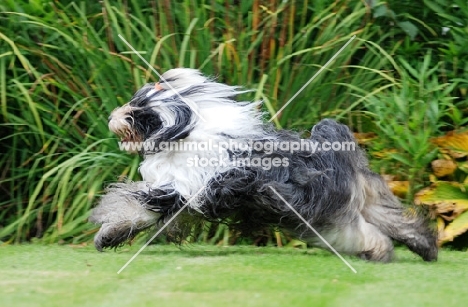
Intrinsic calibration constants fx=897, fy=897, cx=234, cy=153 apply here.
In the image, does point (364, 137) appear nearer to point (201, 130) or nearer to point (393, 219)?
point (393, 219)

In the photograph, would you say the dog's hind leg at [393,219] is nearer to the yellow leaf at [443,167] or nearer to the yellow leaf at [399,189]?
the yellow leaf at [399,189]

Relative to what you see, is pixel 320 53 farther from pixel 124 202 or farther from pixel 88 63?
pixel 124 202

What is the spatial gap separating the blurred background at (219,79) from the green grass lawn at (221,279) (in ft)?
3.15

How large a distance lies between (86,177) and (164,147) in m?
1.67

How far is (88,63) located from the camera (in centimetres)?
782

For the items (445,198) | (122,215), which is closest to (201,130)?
(122,215)

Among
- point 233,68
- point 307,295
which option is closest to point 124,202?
point 307,295

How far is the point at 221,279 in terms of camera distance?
5.05m

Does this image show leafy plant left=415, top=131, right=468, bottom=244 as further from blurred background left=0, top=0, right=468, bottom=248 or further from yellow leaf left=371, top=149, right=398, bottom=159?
yellow leaf left=371, top=149, right=398, bottom=159

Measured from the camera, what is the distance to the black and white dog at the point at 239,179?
A: 5.79 m

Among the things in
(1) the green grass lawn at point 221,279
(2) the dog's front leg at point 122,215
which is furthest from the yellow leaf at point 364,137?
(2) the dog's front leg at point 122,215

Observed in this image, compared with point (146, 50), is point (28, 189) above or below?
below

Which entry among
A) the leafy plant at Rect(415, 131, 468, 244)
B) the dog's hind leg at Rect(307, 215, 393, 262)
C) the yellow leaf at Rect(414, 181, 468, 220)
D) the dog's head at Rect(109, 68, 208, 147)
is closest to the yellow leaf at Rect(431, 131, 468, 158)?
the leafy plant at Rect(415, 131, 468, 244)

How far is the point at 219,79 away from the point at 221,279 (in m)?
2.85
